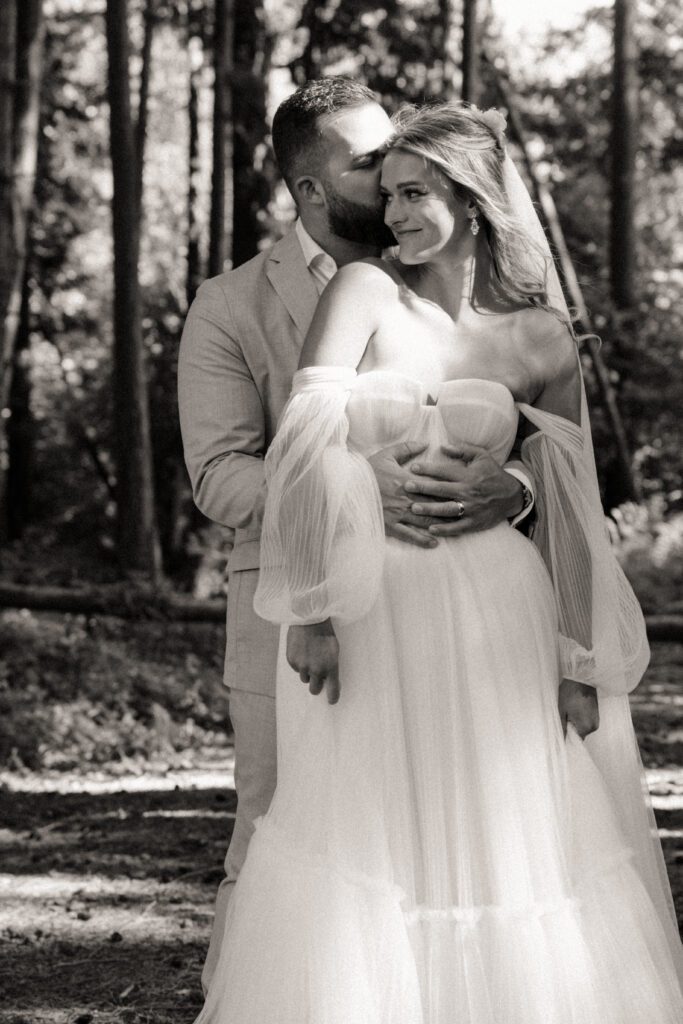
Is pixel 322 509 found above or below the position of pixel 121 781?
above

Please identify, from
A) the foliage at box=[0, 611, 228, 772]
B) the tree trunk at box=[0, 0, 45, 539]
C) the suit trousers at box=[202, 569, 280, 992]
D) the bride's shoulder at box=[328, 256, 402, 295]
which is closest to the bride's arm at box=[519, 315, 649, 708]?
the bride's shoulder at box=[328, 256, 402, 295]

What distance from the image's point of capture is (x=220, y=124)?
1620cm

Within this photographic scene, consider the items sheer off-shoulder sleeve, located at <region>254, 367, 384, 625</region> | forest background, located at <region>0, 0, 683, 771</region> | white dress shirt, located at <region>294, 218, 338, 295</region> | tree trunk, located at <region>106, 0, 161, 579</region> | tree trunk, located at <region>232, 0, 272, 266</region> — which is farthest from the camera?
tree trunk, located at <region>232, 0, 272, 266</region>

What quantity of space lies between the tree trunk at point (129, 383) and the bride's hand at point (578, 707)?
9.20 meters

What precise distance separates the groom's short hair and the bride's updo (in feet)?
0.66

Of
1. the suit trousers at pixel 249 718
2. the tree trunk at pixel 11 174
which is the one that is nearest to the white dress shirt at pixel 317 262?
the suit trousers at pixel 249 718

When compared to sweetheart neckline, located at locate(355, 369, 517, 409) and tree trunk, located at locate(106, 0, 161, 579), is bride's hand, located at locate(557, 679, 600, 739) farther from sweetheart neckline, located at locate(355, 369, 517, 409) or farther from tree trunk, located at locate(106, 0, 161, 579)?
tree trunk, located at locate(106, 0, 161, 579)

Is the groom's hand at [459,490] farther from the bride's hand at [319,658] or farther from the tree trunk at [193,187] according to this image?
the tree trunk at [193,187]

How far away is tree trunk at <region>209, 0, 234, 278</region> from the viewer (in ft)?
53.0

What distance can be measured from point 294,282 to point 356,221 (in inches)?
10.3

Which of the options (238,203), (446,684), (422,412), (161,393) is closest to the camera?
(446,684)

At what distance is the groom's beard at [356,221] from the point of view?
153 inches

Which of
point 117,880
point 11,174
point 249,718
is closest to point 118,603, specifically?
point 11,174

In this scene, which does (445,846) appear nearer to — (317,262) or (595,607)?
(595,607)
